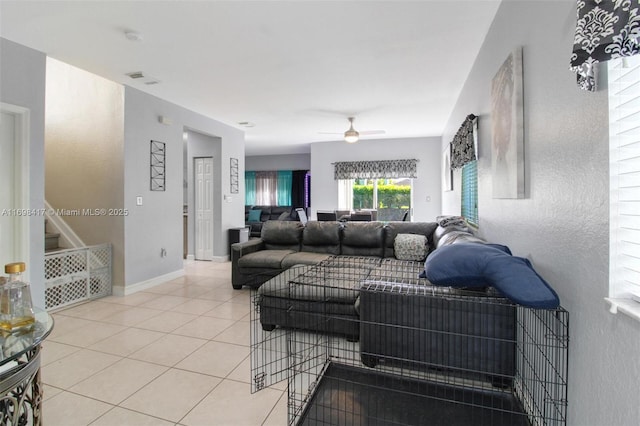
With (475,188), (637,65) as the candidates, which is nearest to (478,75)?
(475,188)

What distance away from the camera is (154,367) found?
2.29m

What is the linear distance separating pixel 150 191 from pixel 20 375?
11.9 ft

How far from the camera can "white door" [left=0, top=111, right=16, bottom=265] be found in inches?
112

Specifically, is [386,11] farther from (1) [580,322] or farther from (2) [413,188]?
(2) [413,188]

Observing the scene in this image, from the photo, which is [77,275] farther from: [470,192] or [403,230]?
[470,192]

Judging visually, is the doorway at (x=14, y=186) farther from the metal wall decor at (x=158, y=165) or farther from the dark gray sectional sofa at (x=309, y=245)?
the dark gray sectional sofa at (x=309, y=245)

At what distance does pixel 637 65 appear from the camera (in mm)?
962

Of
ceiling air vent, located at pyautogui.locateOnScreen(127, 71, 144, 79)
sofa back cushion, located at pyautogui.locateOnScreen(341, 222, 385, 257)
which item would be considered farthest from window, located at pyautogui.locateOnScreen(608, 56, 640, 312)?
ceiling air vent, located at pyautogui.locateOnScreen(127, 71, 144, 79)

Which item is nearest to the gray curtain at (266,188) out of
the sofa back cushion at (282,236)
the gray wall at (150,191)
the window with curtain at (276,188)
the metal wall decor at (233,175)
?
the window with curtain at (276,188)

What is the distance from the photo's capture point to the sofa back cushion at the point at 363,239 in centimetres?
415

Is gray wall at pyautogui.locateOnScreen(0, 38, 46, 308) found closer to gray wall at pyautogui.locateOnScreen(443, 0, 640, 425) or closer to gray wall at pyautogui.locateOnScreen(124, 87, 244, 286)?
gray wall at pyautogui.locateOnScreen(124, 87, 244, 286)

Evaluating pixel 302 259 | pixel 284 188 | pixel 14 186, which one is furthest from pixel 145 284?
pixel 284 188

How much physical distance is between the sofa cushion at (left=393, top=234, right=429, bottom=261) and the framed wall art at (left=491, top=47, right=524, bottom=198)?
1587mm

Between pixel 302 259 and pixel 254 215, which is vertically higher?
pixel 254 215
